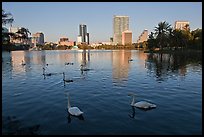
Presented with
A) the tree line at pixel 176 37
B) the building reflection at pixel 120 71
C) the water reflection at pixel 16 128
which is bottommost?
the water reflection at pixel 16 128

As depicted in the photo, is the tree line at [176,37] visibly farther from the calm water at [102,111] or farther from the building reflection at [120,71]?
the calm water at [102,111]

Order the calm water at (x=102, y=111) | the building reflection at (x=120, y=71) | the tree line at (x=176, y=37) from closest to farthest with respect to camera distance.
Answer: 1. the calm water at (x=102, y=111)
2. the building reflection at (x=120, y=71)
3. the tree line at (x=176, y=37)

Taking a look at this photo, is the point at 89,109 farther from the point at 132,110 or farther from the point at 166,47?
the point at 166,47

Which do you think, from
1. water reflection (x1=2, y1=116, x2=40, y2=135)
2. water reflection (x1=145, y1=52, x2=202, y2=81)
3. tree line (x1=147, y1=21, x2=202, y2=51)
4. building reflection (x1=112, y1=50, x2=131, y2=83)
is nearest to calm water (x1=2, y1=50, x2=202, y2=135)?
water reflection (x1=2, y1=116, x2=40, y2=135)

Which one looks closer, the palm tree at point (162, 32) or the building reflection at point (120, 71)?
the building reflection at point (120, 71)

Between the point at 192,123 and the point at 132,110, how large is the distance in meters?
5.00

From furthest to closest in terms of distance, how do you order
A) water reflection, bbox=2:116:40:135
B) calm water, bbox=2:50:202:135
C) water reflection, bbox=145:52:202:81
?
water reflection, bbox=145:52:202:81
calm water, bbox=2:50:202:135
water reflection, bbox=2:116:40:135

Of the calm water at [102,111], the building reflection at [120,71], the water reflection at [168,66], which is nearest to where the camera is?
the calm water at [102,111]

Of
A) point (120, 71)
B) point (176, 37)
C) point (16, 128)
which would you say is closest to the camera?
point (16, 128)

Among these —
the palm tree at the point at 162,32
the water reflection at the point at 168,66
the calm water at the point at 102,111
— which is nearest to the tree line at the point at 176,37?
the palm tree at the point at 162,32

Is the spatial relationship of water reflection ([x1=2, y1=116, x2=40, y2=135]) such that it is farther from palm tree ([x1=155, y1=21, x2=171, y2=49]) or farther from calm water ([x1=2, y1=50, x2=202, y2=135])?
palm tree ([x1=155, y1=21, x2=171, y2=49])

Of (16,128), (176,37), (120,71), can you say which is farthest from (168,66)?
(176,37)

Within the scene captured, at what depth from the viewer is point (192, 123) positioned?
16.7 m

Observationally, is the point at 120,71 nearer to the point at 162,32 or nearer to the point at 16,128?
the point at 16,128
